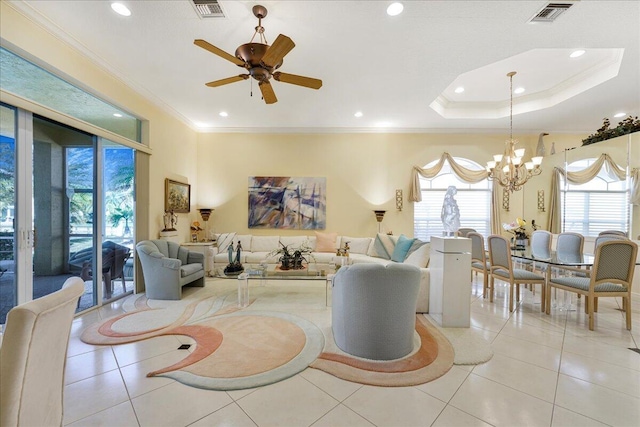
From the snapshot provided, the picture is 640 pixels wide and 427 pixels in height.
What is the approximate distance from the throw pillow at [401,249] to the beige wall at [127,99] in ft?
14.3

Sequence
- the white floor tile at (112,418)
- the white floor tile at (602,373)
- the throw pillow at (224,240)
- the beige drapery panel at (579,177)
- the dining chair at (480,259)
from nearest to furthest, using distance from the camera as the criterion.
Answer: the white floor tile at (112,418)
the white floor tile at (602,373)
the dining chair at (480,259)
the beige drapery panel at (579,177)
the throw pillow at (224,240)

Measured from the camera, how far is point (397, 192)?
5934 mm

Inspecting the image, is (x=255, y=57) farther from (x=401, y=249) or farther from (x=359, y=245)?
(x=359, y=245)

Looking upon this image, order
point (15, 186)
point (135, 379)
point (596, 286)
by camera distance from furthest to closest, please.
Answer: point (596, 286) → point (15, 186) → point (135, 379)

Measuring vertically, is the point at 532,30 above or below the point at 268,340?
above

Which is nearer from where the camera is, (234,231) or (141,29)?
(141,29)

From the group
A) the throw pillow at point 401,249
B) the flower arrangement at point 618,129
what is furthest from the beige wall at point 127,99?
the flower arrangement at point 618,129

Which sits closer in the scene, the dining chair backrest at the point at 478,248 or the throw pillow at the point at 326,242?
the dining chair backrest at the point at 478,248

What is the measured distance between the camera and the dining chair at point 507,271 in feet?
11.2

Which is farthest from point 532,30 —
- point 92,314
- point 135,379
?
point 92,314

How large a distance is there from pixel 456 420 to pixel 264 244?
4.55 meters

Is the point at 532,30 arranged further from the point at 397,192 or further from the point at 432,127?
the point at 397,192

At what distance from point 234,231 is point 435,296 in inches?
178

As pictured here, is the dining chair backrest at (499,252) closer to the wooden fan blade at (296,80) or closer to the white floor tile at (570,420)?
the white floor tile at (570,420)
